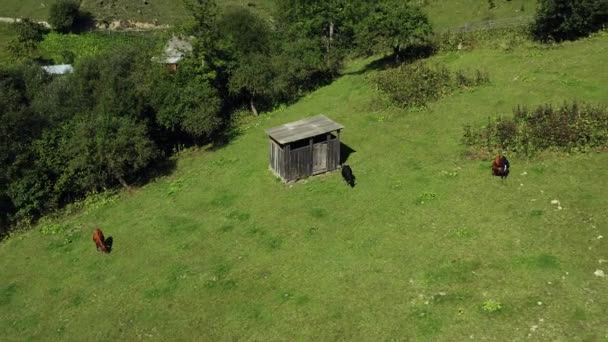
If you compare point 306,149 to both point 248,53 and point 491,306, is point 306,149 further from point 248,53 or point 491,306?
point 248,53

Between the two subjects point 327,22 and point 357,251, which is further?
point 327,22

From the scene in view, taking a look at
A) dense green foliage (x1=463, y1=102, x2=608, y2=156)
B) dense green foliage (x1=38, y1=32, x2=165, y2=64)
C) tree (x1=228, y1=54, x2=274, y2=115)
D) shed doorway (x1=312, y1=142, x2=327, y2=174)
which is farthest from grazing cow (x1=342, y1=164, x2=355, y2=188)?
dense green foliage (x1=38, y1=32, x2=165, y2=64)

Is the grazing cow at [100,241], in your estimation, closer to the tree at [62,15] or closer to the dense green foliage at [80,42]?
the dense green foliage at [80,42]

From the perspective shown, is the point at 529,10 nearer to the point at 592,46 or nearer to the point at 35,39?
the point at 592,46

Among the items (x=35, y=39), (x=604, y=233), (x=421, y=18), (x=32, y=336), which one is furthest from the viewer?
(x=35, y=39)

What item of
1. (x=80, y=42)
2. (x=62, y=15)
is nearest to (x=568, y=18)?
(x=80, y=42)

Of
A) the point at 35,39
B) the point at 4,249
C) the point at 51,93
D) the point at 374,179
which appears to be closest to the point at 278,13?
the point at 51,93

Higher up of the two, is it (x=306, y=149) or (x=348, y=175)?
(x=306, y=149)

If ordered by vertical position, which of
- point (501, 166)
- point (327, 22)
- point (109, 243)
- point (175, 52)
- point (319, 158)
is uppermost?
point (327, 22)

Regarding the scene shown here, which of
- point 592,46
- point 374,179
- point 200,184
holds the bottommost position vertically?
point 200,184
